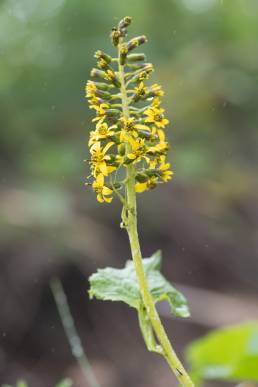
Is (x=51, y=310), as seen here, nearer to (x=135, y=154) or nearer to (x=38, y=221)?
(x=38, y=221)

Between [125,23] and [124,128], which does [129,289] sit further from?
[125,23]

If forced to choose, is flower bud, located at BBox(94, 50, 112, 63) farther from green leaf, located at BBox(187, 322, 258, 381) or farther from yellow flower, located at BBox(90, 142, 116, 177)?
green leaf, located at BBox(187, 322, 258, 381)

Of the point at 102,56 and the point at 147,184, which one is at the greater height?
the point at 102,56

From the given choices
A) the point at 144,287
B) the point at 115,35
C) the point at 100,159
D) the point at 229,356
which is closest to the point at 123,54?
the point at 115,35

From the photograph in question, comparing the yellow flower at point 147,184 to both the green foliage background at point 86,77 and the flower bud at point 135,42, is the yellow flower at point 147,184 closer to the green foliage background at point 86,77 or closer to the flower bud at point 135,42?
the flower bud at point 135,42

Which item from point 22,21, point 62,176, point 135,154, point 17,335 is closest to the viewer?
point 135,154

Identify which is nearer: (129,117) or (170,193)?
(129,117)

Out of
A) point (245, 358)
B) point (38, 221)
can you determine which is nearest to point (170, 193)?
point (38, 221)

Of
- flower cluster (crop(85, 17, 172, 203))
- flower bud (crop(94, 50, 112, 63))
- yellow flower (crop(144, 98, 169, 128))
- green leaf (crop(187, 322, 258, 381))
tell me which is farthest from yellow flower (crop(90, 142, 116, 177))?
green leaf (crop(187, 322, 258, 381))
